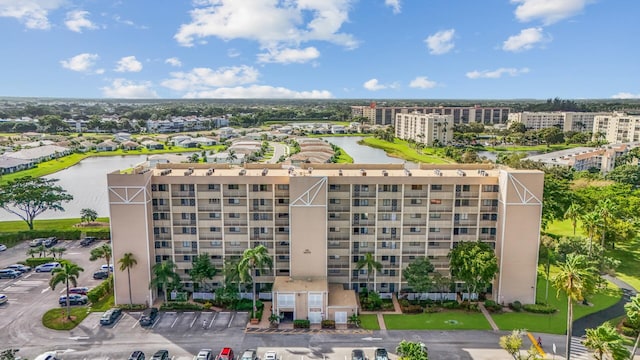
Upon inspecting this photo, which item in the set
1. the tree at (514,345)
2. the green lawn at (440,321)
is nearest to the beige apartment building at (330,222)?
the green lawn at (440,321)

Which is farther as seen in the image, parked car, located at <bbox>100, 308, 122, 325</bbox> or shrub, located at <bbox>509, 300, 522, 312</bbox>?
shrub, located at <bbox>509, 300, 522, 312</bbox>

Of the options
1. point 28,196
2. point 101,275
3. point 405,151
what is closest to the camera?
point 101,275

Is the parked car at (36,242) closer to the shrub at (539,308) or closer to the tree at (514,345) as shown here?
the tree at (514,345)

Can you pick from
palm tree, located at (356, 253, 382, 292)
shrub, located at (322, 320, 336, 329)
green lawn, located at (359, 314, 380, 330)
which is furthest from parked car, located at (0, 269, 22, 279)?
green lawn, located at (359, 314, 380, 330)

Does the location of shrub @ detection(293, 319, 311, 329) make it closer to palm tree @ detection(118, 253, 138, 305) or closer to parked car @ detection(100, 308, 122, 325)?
parked car @ detection(100, 308, 122, 325)

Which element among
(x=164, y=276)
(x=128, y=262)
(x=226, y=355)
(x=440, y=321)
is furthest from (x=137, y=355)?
(x=440, y=321)

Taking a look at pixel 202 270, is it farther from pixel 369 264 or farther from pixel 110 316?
pixel 369 264

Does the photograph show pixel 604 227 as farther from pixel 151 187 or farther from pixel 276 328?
pixel 151 187
